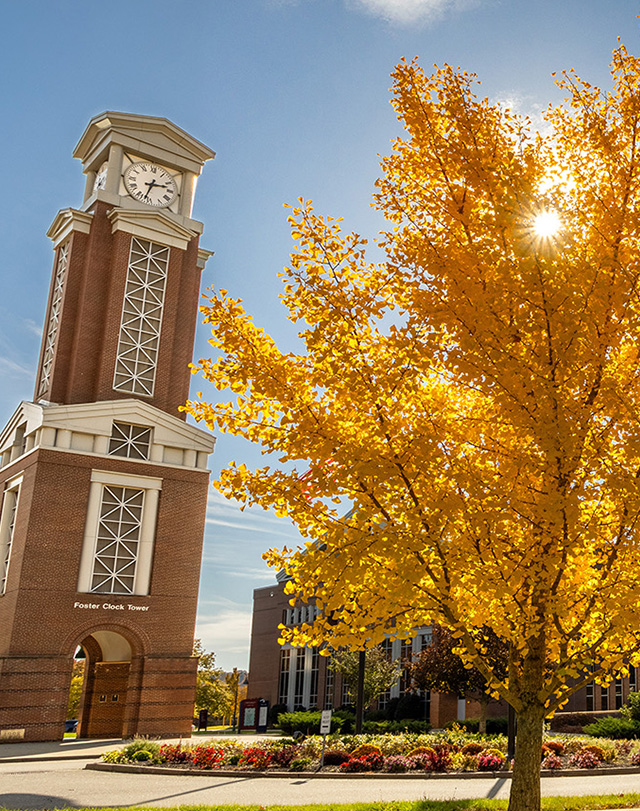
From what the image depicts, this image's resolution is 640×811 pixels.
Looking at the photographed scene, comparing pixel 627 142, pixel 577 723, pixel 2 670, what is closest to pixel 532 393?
pixel 627 142

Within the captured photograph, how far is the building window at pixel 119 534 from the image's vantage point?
108 ft

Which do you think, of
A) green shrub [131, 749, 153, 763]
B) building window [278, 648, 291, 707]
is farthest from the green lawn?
building window [278, 648, 291, 707]

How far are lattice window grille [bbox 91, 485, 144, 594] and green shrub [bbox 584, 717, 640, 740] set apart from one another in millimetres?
20235

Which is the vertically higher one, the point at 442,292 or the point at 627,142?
the point at 627,142

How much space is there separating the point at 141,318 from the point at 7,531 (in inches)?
467

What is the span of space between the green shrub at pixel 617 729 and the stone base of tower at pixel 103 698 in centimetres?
1717

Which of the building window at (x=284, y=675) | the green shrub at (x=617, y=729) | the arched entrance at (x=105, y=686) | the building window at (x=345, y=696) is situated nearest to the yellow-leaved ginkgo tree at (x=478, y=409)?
the green shrub at (x=617, y=729)

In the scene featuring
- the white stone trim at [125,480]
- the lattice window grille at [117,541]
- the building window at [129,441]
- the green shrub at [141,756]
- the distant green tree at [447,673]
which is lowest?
the green shrub at [141,756]

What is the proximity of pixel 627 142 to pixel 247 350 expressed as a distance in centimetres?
478

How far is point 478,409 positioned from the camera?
8680 millimetres

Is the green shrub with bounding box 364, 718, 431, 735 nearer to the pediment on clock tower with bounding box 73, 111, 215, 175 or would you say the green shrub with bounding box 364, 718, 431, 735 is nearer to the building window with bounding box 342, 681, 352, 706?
the building window with bounding box 342, 681, 352, 706

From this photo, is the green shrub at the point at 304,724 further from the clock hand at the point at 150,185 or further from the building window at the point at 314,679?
the clock hand at the point at 150,185

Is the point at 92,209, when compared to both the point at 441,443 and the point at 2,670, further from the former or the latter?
the point at 441,443

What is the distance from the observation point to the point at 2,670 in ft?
98.2
